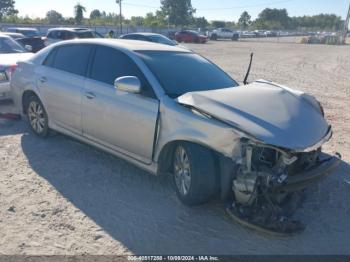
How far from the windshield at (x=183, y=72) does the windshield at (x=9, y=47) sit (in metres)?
5.97

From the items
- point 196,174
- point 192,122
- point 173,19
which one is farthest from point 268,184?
point 173,19

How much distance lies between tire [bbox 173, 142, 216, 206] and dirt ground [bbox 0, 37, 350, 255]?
0.19m

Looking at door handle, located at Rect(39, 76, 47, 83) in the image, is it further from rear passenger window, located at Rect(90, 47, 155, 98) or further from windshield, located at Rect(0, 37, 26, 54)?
windshield, located at Rect(0, 37, 26, 54)

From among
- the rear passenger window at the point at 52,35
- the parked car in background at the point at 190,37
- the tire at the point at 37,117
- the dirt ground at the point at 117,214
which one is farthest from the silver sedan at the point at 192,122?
the parked car in background at the point at 190,37

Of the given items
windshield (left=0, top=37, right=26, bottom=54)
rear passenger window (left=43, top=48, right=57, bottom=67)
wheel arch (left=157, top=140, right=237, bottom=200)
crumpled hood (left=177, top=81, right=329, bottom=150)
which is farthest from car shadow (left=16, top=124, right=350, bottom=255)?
windshield (left=0, top=37, right=26, bottom=54)

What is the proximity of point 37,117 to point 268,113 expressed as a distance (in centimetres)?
401

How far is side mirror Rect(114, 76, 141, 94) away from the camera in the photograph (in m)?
4.37

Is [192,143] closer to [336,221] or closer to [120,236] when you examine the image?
[120,236]

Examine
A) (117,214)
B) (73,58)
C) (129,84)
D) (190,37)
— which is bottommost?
(190,37)

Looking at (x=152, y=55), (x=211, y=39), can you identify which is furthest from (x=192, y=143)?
(x=211, y=39)

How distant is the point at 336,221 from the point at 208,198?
52.4 inches

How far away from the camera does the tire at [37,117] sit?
245 inches

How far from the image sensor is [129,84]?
4375 mm

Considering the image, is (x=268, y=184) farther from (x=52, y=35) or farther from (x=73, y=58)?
(x=52, y=35)
